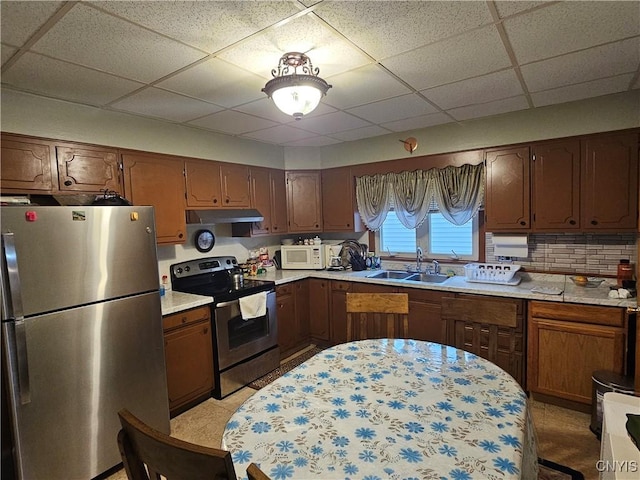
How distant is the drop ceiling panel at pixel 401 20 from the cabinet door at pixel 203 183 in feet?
6.45

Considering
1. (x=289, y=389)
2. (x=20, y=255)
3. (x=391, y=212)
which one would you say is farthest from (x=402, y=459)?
(x=391, y=212)

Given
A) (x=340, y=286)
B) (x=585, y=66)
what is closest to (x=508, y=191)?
(x=585, y=66)

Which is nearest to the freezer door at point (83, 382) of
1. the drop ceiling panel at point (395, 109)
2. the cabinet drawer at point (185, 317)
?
the cabinet drawer at point (185, 317)

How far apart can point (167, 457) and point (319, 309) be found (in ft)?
10.1

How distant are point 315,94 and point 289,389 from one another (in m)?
1.43

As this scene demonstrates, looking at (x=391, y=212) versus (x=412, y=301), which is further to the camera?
(x=391, y=212)

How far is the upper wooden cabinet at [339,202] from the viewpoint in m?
3.95

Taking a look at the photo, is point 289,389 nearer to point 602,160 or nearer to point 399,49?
point 399,49

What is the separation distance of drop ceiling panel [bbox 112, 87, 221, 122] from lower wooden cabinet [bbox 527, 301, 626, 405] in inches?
116

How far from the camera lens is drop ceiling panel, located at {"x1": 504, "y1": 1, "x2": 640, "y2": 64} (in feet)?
4.85

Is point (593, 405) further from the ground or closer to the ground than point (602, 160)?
closer to the ground

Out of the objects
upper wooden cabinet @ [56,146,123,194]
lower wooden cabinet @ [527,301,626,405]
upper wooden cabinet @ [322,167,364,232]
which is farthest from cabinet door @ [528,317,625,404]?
upper wooden cabinet @ [56,146,123,194]

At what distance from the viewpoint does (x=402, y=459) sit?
104 cm

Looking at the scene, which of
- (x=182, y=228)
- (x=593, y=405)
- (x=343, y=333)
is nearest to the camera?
(x=593, y=405)
